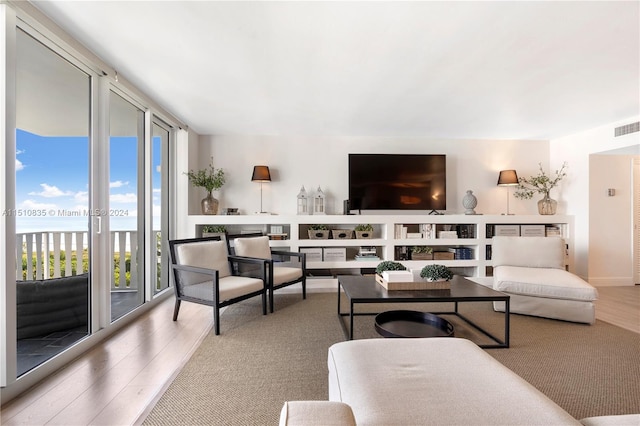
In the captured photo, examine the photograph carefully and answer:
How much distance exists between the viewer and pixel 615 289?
13.7 feet

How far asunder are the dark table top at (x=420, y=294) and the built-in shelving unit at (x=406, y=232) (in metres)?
1.51

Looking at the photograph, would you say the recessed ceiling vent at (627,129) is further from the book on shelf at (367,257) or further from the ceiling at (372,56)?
the book on shelf at (367,257)

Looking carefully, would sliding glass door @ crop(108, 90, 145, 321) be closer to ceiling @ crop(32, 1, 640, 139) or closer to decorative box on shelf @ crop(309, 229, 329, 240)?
ceiling @ crop(32, 1, 640, 139)

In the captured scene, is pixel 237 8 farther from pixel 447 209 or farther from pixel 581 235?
pixel 581 235

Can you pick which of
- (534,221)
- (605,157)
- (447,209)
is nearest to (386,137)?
(447,209)

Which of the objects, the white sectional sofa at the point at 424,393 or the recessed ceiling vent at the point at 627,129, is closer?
the white sectional sofa at the point at 424,393

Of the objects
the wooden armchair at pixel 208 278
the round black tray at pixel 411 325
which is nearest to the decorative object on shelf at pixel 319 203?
the wooden armchair at pixel 208 278

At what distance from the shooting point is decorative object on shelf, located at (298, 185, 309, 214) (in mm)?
4492

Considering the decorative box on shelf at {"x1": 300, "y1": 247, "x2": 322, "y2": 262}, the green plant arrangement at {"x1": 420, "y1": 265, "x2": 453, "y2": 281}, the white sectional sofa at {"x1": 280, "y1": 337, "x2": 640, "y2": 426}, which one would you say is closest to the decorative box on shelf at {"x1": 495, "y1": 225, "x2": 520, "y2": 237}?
the green plant arrangement at {"x1": 420, "y1": 265, "x2": 453, "y2": 281}

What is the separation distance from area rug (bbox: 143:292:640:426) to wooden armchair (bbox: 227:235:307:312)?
34 cm

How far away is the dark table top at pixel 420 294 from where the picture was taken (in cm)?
229

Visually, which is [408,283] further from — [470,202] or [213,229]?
[213,229]

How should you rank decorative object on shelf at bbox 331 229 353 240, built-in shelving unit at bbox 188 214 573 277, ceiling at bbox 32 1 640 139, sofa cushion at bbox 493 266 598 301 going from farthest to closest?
decorative object on shelf at bbox 331 229 353 240
built-in shelving unit at bbox 188 214 573 277
sofa cushion at bbox 493 266 598 301
ceiling at bbox 32 1 640 139

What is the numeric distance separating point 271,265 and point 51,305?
1751 mm
